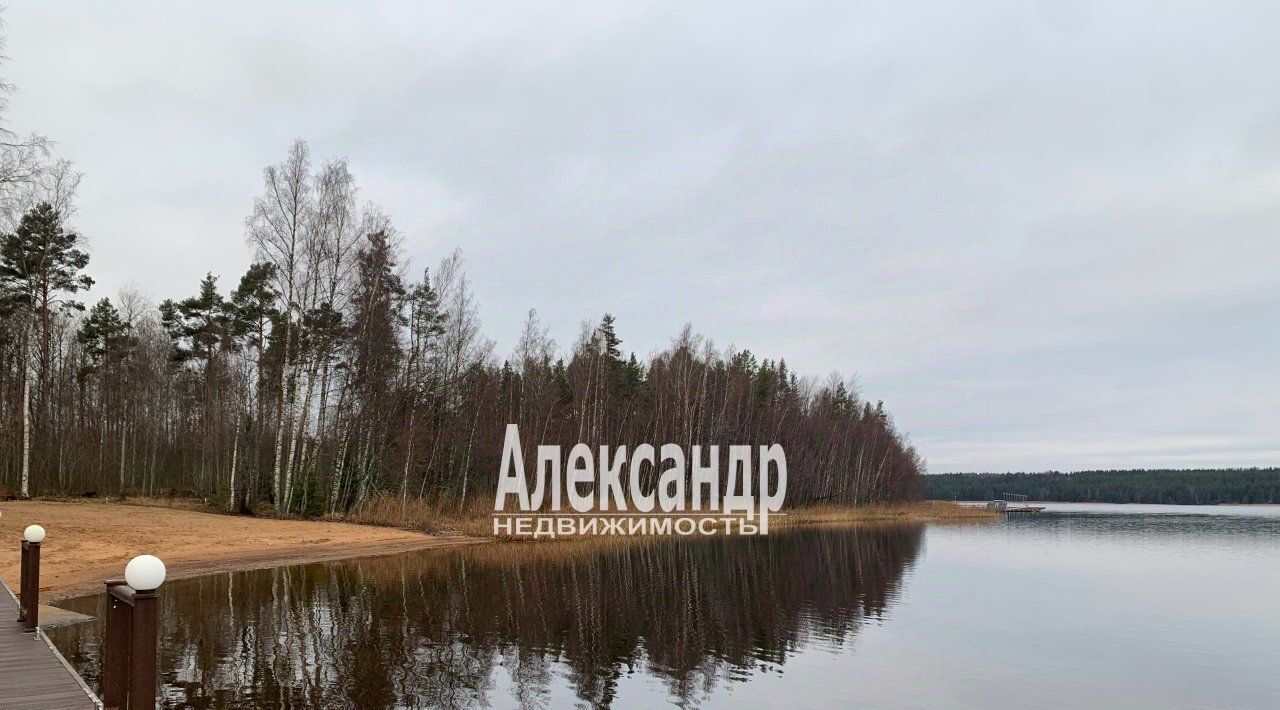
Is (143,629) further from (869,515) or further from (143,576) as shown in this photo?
(869,515)

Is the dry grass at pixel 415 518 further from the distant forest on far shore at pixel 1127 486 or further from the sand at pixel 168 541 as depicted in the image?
the distant forest on far shore at pixel 1127 486

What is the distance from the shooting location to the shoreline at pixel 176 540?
58.6 feet

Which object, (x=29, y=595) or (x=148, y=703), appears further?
(x=29, y=595)

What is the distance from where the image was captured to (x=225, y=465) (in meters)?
40.9

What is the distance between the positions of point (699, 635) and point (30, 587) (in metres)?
10.4

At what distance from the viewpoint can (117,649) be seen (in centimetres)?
601

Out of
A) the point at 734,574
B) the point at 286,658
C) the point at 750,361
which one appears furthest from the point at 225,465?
the point at 750,361

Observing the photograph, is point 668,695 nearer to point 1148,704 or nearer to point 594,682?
point 594,682

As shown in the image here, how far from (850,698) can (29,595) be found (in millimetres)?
10520

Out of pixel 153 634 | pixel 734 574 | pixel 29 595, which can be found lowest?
pixel 734 574

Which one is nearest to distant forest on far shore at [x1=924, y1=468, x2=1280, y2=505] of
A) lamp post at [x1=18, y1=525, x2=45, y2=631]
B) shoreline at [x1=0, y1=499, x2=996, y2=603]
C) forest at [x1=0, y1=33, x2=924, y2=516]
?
forest at [x1=0, y1=33, x2=924, y2=516]

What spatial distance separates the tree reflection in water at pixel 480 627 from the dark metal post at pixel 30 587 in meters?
0.76
